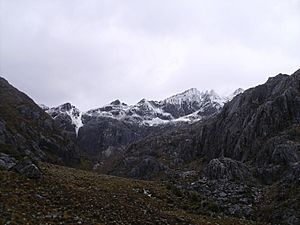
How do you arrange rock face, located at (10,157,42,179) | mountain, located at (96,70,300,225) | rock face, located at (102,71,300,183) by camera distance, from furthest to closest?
rock face, located at (102,71,300,183), mountain, located at (96,70,300,225), rock face, located at (10,157,42,179)

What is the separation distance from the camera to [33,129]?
486 feet

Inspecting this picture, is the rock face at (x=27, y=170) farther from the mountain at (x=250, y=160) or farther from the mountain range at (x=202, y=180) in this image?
the mountain at (x=250, y=160)

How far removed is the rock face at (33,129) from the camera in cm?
13412

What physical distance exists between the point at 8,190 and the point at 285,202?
3245 cm

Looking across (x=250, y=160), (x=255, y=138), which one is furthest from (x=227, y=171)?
(x=255, y=138)

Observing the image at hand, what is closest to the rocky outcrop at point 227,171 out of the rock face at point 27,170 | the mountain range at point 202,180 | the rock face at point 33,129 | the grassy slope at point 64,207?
the mountain range at point 202,180

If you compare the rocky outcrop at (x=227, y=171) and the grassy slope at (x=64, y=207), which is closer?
the grassy slope at (x=64, y=207)

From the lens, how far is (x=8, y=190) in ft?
98.3

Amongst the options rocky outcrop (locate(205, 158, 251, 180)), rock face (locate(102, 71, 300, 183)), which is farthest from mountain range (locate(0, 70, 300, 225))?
rock face (locate(102, 71, 300, 183))

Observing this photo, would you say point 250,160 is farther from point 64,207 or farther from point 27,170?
point 64,207

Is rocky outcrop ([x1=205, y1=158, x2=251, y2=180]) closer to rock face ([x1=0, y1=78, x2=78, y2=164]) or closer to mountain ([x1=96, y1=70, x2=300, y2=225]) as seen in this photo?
mountain ([x1=96, y1=70, x2=300, y2=225])

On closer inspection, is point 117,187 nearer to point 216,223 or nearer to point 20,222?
point 216,223

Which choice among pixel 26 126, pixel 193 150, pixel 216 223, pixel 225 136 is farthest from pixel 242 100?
pixel 26 126

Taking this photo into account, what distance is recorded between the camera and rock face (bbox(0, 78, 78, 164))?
134125 mm
